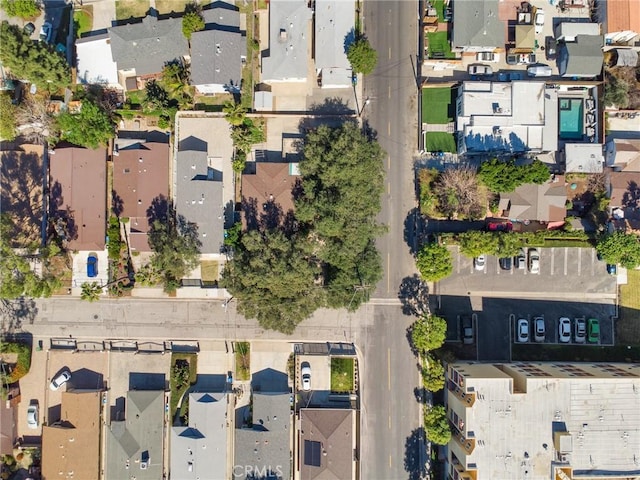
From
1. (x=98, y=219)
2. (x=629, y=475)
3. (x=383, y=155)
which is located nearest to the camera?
(x=629, y=475)

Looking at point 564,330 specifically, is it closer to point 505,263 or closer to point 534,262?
point 534,262

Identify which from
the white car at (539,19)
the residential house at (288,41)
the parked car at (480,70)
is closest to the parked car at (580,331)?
the parked car at (480,70)

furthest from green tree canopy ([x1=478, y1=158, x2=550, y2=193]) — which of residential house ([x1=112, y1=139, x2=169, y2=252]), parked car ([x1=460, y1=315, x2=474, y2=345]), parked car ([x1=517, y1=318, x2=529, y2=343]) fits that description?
residential house ([x1=112, y1=139, x2=169, y2=252])

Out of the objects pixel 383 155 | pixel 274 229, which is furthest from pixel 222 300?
pixel 383 155

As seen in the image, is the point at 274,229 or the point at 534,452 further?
the point at 274,229

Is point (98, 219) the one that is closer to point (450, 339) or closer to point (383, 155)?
point (383, 155)

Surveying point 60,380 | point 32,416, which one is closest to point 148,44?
point 60,380

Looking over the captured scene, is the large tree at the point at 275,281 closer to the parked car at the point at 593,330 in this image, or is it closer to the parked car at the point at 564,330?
the parked car at the point at 564,330
